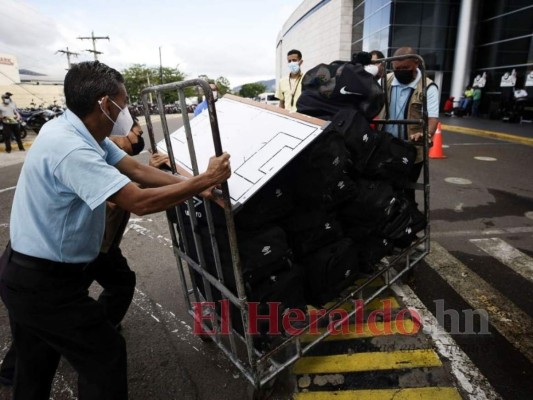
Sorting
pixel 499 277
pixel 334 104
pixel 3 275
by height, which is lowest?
pixel 499 277

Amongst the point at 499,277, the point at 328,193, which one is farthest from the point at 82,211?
the point at 499,277

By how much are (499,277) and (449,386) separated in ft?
5.66

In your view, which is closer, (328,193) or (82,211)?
(82,211)

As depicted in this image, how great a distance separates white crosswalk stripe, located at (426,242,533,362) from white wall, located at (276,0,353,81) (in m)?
28.6

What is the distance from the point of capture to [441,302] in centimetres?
306

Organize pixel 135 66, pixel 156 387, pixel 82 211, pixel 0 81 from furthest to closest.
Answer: pixel 135 66
pixel 0 81
pixel 156 387
pixel 82 211

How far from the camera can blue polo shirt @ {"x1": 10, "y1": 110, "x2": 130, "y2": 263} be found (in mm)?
1439

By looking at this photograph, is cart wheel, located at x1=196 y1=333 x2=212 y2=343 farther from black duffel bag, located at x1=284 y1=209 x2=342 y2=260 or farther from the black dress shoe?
the black dress shoe

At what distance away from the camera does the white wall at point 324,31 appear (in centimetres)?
2948

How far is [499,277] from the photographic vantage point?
344cm

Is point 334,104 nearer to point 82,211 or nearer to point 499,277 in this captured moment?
point 82,211

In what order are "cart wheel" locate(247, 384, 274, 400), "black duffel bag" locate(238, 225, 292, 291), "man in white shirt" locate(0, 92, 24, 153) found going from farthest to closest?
"man in white shirt" locate(0, 92, 24, 153)
"cart wheel" locate(247, 384, 274, 400)
"black duffel bag" locate(238, 225, 292, 291)

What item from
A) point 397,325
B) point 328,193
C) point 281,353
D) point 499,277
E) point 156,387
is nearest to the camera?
point 328,193

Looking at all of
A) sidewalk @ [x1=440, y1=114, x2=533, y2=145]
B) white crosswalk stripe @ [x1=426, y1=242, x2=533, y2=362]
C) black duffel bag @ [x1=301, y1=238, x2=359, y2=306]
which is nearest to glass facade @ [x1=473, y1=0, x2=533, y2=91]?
sidewalk @ [x1=440, y1=114, x2=533, y2=145]
